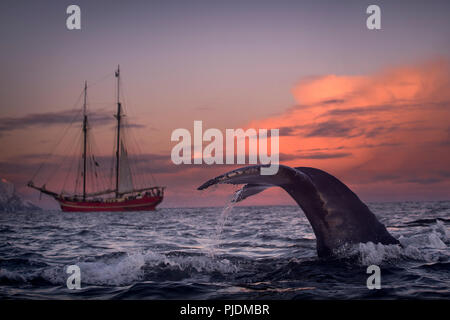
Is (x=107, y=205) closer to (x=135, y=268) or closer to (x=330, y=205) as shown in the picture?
(x=135, y=268)

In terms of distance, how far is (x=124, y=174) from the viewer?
8106cm

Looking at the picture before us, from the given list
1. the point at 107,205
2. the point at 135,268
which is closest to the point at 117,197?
the point at 107,205

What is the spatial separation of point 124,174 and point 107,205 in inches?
297

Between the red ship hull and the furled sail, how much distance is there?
2.68 metres

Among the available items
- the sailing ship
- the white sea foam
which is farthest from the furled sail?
the white sea foam

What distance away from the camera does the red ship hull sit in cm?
8250

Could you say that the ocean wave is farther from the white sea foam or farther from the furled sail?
the furled sail

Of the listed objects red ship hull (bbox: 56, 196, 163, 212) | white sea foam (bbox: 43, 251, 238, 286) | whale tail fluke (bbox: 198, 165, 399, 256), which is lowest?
red ship hull (bbox: 56, 196, 163, 212)

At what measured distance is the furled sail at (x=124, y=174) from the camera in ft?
266

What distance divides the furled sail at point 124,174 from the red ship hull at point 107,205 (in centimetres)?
268
